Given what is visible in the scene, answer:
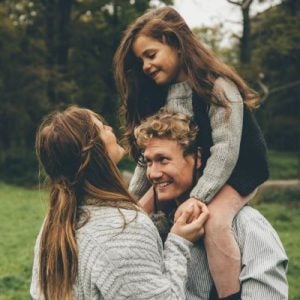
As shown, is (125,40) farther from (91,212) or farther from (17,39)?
(17,39)

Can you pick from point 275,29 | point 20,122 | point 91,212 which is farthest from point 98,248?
point 20,122

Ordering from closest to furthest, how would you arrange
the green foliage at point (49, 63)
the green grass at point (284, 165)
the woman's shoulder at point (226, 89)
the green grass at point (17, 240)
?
the woman's shoulder at point (226, 89) < the green grass at point (17, 240) < the green foliage at point (49, 63) < the green grass at point (284, 165)

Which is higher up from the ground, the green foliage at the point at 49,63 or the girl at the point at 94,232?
the girl at the point at 94,232

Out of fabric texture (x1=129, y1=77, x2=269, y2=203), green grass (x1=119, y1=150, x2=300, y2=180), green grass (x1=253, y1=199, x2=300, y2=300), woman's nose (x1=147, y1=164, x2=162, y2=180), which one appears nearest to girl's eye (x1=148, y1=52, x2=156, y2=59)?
fabric texture (x1=129, y1=77, x2=269, y2=203)

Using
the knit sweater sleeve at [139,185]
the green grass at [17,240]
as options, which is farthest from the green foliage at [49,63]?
the knit sweater sleeve at [139,185]

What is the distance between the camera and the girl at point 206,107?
9.85ft

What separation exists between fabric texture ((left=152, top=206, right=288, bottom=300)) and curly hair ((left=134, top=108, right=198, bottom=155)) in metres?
0.43

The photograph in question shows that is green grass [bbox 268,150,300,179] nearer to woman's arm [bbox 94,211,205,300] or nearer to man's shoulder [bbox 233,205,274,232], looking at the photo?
man's shoulder [bbox 233,205,274,232]

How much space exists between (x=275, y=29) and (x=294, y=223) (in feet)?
32.4

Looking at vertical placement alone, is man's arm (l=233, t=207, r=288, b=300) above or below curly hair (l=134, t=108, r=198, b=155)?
below

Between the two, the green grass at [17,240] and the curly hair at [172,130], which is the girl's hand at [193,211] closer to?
the curly hair at [172,130]

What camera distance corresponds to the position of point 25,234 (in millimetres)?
12117

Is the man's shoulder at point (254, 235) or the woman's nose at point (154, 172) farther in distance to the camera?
the woman's nose at point (154, 172)

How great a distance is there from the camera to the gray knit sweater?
306cm
